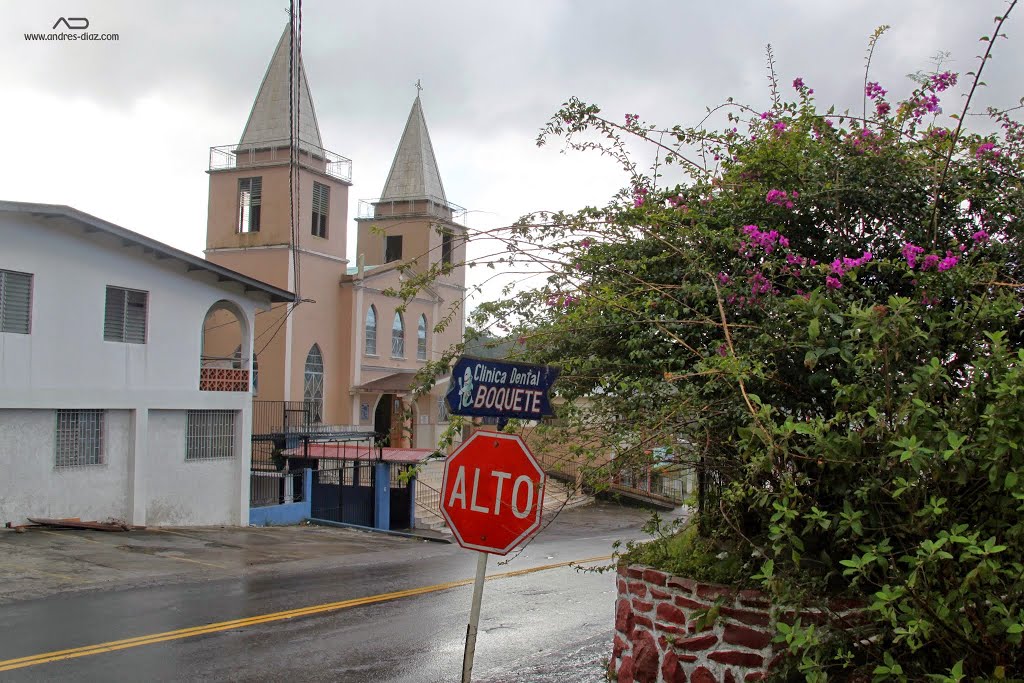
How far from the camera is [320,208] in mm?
37312

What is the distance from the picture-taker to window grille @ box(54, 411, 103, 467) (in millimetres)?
19436

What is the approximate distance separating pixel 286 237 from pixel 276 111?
4.91 m

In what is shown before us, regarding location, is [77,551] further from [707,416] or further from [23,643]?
[707,416]

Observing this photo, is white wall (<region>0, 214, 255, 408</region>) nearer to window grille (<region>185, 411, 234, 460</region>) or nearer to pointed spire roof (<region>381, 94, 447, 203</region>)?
window grille (<region>185, 411, 234, 460</region>)

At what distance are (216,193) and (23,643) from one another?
2953 cm

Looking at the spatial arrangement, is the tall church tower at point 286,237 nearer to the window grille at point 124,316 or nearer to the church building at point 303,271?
the church building at point 303,271

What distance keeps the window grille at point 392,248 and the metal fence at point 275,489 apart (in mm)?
19146

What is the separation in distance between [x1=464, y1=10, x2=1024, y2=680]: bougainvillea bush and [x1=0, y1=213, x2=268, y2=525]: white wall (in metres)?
14.5

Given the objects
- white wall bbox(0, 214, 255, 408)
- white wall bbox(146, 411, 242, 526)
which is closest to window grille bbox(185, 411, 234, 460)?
white wall bbox(146, 411, 242, 526)

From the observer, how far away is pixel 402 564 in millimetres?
17781

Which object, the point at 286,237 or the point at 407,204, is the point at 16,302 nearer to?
the point at 286,237

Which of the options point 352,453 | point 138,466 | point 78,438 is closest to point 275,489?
point 352,453

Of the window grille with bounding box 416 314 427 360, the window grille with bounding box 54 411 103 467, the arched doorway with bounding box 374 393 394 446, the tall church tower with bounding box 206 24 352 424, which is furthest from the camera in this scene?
the window grille with bounding box 416 314 427 360

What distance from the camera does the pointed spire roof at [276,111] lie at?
36500mm
